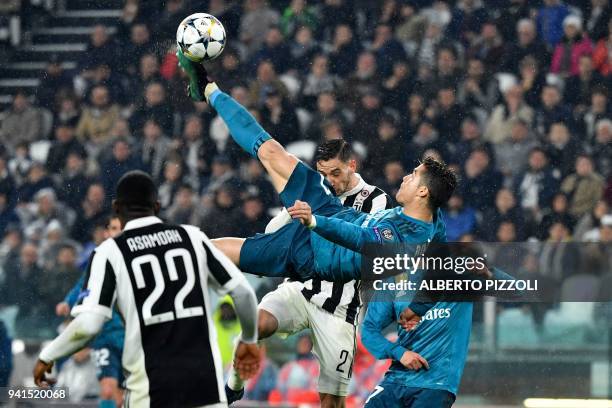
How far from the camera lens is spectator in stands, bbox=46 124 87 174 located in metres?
14.2

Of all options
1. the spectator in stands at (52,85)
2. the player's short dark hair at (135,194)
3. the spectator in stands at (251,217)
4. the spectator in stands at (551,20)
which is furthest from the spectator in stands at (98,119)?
the player's short dark hair at (135,194)

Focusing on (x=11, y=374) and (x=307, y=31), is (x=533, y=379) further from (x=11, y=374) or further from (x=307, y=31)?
(x=307, y=31)

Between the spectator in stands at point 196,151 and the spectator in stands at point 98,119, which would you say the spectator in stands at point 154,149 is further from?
the spectator in stands at point 98,119

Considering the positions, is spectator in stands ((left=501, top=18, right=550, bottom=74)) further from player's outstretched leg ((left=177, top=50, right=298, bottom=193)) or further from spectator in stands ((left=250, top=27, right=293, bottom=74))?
player's outstretched leg ((left=177, top=50, right=298, bottom=193))

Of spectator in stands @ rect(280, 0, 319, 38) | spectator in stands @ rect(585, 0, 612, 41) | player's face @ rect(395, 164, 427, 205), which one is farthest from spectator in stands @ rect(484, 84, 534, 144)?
player's face @ rect(395, 164, 427, 205)

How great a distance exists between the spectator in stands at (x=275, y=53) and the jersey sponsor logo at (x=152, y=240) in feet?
28.4

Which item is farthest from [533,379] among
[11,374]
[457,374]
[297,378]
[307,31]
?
[307,31]

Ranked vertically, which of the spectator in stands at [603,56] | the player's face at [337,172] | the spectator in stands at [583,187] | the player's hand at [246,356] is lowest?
the player's hand at [246,356]

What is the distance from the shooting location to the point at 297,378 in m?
10.3

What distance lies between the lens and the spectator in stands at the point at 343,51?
13.9 m

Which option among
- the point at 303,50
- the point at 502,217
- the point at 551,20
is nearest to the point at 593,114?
the point at 551,20

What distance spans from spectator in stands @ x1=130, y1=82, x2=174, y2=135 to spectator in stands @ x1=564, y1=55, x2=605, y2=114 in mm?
4481

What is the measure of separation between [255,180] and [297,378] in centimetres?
319

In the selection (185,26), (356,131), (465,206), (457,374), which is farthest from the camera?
(356,131)
